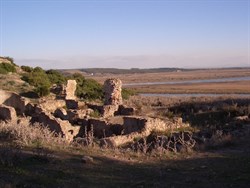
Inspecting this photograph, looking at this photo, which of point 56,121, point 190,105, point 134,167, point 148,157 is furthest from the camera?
point 190,105

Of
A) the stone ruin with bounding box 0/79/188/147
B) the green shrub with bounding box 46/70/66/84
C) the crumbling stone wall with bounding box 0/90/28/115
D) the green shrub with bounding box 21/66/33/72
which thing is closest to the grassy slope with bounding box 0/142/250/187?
the stone ruin with bounding box 0/79/188/147

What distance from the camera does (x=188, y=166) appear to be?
10211 mm

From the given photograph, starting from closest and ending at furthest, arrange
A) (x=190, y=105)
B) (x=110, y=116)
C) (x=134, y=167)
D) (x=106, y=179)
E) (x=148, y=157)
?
1. (x=106, y=179)
2. (x=134, y=167)
3. (x=148, y=157)
4. (x=110, y=116)
5. (x=190, y=105)

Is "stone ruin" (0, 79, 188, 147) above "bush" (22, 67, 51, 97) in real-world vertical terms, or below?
below

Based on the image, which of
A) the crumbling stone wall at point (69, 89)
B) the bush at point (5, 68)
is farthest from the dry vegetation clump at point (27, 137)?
the bush at point (5, 68)

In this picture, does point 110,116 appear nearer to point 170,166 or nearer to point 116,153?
point 116,153

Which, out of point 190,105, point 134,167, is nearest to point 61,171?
point 134,167

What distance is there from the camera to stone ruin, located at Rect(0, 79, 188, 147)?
17.6 metres

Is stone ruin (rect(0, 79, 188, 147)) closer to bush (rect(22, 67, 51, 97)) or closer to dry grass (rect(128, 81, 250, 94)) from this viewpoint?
bush (rect(22, 67, 51, 97))

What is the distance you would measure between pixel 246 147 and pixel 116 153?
408 centimetres

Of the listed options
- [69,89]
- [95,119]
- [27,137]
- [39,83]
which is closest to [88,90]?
[39,83]

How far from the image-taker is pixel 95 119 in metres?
20.2

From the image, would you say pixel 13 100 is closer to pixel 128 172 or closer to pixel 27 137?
pixel 27 137

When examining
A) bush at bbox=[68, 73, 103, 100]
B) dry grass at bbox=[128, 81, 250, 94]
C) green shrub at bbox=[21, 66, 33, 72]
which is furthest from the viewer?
dry grass at bbox=[128, 81, 250, 94]
